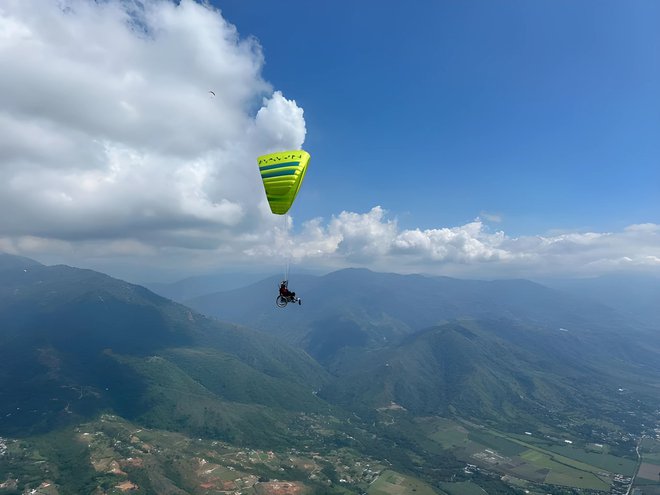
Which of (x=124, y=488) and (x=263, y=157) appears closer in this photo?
(x=263, y=157)

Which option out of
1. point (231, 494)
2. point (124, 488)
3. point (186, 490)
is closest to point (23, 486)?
point (124, 488)

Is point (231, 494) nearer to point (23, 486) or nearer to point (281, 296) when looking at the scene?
point (23, 486)

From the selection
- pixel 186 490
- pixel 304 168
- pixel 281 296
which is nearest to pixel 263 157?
pixel 304 168

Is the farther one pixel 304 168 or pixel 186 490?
pixel 186 490

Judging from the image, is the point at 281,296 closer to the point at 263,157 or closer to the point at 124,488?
the point at 263,157

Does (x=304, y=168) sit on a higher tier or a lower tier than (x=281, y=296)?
higher

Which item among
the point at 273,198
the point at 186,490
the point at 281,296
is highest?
the point at 273,198
